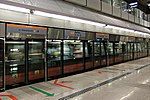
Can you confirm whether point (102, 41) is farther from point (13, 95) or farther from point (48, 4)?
point (13, 95)

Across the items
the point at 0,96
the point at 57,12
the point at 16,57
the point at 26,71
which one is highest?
the point at 57,12

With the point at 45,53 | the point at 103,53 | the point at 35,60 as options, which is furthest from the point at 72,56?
the point at 103,53

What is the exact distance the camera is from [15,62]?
6785 mm

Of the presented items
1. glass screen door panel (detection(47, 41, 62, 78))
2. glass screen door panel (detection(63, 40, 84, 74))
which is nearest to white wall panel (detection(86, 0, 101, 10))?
glass screen door panel (detection(63, 40, 84, 74))

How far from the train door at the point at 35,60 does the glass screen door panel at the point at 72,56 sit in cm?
132

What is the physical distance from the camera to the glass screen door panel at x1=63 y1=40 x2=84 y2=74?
8901mm

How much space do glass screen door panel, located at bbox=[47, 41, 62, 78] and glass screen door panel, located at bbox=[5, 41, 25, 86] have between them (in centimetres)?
131

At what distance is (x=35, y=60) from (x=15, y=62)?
0.87 m

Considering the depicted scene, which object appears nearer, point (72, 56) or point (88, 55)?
point (72, 56)

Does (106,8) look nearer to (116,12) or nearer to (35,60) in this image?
(116,12)

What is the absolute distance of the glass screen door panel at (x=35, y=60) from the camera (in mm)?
7230

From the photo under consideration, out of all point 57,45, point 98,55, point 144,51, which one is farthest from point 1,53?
point 144,51

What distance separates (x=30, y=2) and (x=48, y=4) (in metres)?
0.80

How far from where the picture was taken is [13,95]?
577 cm
